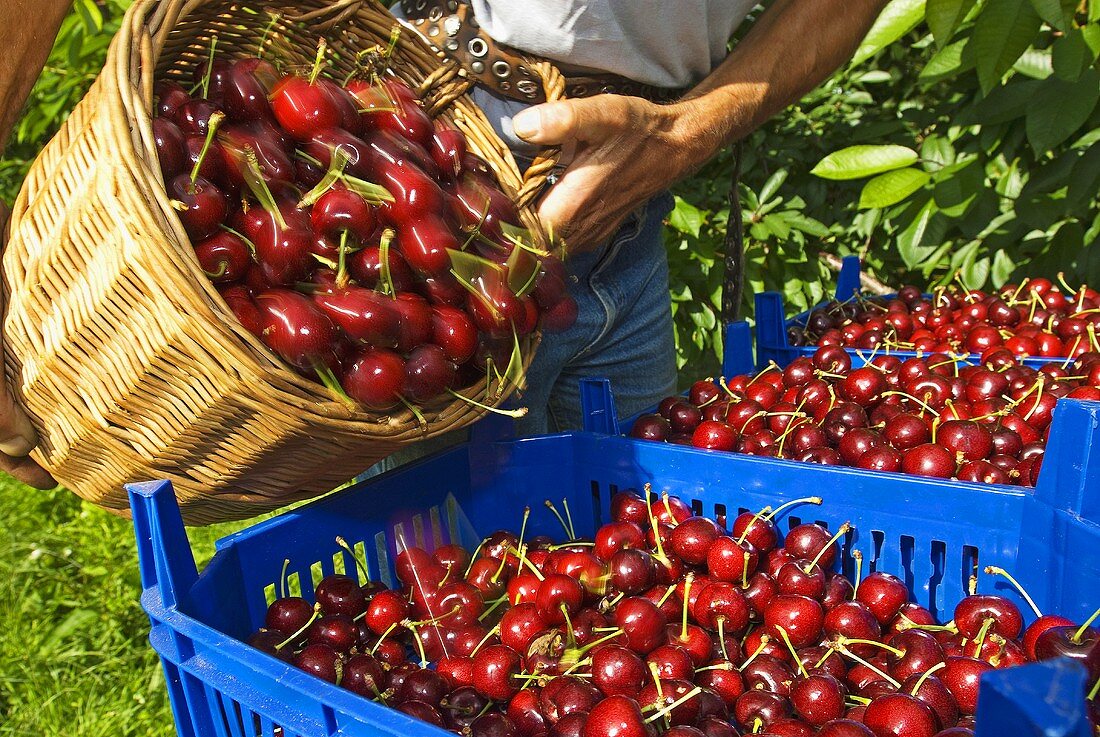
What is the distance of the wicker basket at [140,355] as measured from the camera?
1048 mm

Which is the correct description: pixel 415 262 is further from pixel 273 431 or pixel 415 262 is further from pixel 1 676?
pixel 1 676

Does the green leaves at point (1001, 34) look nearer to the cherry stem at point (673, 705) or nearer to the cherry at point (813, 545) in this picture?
the cherry at point (813, 545)

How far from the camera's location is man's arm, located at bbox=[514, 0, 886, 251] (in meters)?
1.47

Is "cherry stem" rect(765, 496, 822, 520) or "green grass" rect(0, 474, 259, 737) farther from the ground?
"cherry stem" rect(765, 496, 822, 520)

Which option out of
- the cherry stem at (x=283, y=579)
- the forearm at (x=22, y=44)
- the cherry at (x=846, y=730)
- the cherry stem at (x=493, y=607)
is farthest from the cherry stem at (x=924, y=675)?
the forearm at (x=22, y=44)

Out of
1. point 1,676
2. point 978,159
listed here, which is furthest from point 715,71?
point 1,676

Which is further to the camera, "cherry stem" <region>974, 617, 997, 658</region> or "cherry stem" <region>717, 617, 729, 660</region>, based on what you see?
"cherry stem" <region>717, 617, 729, 660</region>

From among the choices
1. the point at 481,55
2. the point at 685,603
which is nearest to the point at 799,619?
the point at 685,603

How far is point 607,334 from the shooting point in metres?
1.97

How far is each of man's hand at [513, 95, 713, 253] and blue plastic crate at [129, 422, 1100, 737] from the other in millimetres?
377

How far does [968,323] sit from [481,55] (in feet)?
4.77

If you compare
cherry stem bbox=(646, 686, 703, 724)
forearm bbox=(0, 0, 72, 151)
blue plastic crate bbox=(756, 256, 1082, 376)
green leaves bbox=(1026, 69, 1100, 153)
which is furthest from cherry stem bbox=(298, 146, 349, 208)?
green leaves bbox=(1026, 69, 1100, 153)

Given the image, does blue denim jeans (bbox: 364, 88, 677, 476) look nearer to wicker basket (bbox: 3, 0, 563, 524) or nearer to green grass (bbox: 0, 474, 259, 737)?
wicker basket (bbox: 3, 0, 563, 524)

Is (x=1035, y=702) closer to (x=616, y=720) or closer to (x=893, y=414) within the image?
(x=616, y=720)
